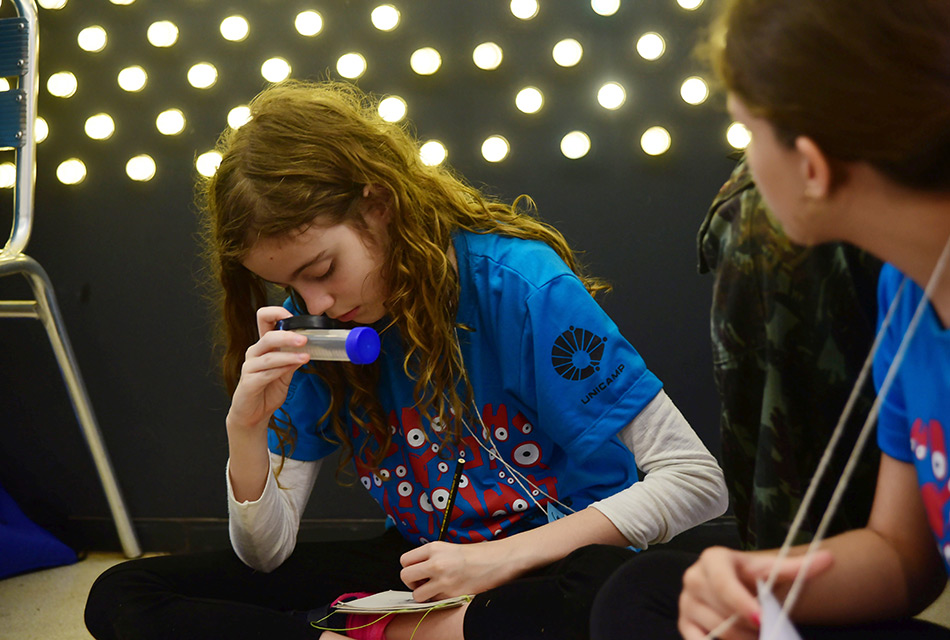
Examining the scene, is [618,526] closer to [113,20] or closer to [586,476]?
[586,476]

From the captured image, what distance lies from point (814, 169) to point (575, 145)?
3.08 ft

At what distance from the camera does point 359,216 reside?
0.91 m

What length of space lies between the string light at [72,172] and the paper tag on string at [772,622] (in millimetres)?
1399

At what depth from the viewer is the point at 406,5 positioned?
1.41m

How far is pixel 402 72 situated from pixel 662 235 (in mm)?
512

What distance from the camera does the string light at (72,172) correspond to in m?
1.50

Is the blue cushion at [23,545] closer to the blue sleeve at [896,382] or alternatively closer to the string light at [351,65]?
the string light at [351,65]

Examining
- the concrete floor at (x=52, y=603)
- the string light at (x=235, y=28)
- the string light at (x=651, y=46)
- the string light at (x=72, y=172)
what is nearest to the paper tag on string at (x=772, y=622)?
the concrete floor at (x=52, y=603)

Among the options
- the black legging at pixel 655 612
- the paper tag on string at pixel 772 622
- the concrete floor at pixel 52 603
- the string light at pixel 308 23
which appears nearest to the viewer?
the paper tag on string at pixel 772 622

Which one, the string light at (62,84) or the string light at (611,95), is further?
the string light at (62,84)

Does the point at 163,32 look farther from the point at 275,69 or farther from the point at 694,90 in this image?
the point at 694,90

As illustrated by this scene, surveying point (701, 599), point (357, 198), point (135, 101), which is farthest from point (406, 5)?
point (701, 599)

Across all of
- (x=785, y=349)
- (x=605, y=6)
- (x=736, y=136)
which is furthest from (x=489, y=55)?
(x=785, y=349)

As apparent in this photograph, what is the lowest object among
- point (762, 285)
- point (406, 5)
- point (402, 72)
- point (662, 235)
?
point (662, 235)
